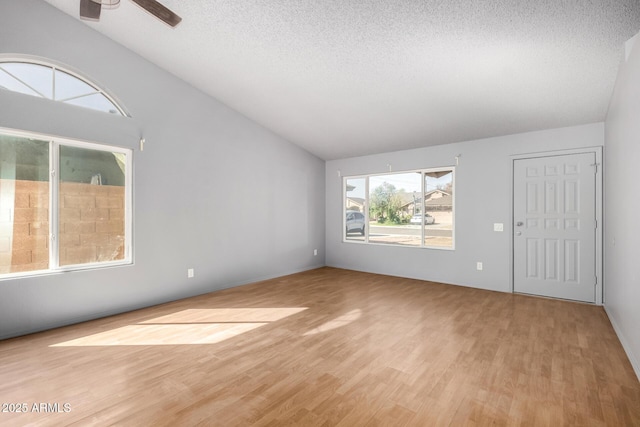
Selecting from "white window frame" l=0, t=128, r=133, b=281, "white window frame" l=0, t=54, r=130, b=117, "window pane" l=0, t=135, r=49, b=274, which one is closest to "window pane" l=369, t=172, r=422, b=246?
"white window frame" l=0, t=128, r=133, b=281

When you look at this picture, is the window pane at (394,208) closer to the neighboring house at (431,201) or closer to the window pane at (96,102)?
the neighboring house at (431,201)

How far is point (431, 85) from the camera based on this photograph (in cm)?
370

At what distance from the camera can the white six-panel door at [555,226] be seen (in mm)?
4153

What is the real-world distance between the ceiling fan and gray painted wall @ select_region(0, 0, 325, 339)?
1.42 metres

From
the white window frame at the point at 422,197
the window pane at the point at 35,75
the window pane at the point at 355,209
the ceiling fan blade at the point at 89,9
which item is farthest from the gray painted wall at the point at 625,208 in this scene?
the window pane at the point at 35,75

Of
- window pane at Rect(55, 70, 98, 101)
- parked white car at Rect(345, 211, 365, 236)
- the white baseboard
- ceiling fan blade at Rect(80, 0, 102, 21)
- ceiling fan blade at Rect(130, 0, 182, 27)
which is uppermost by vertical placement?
ceiling fan blade at Rect(130, 0, 182, 27)

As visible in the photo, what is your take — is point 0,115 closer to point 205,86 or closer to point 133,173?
point 133,173

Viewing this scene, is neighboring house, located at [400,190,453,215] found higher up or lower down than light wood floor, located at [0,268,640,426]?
higher up

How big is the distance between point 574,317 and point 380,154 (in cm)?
405

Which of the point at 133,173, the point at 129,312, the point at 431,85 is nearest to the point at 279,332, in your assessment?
the point at 129,312

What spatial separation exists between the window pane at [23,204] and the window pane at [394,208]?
206 inches

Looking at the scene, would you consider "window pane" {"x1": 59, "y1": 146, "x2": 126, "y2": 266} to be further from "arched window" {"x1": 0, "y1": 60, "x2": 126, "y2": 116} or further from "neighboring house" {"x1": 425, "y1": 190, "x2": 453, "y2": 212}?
"neighboring house" {"x1": 425, "y1": 190, "x2": 453, "y2": 212}

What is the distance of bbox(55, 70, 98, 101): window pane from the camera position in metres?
3.46

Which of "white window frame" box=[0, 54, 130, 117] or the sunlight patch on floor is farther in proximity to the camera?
"white window frame" box=[0, 54, 130, 117]
